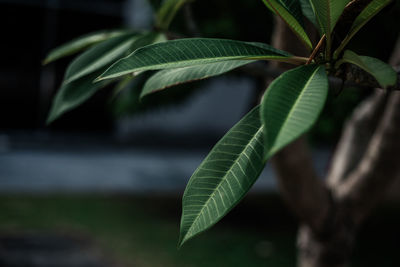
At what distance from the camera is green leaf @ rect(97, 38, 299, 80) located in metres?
0.90

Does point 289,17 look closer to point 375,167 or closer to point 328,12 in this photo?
point 328,12

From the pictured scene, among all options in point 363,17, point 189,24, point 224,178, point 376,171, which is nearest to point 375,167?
point 376,171

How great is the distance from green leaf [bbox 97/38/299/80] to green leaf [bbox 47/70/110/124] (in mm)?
433

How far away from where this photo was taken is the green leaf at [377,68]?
78 centimetres

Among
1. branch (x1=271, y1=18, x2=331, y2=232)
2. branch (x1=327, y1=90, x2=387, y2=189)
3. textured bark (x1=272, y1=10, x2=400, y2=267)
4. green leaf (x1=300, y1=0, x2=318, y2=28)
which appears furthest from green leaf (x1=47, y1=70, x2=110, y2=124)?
branch (x1=327, y1=90, x2=387, y2=189)

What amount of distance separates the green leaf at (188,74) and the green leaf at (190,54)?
0.05ft

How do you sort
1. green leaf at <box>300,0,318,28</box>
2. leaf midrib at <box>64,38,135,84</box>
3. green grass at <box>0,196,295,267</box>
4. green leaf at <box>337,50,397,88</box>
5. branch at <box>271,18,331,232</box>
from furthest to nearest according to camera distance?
green grass at <box>0,196,295,267</box> → branch at <box>271,18,331,232</box> → leaf midrib at <box>64,38,135,84</box> → green leaf at <box>300,0,318,28</box> → green leaf at <box>337,50,397,88</box>

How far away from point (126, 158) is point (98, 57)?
7908mm

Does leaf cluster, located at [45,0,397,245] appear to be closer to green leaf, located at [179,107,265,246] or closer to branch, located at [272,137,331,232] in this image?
green leaf, located at [179,107,265,246]

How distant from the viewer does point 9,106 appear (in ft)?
34.0

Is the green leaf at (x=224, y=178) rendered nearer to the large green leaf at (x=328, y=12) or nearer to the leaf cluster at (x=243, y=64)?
the leaf cluster at (x=243, y=64)

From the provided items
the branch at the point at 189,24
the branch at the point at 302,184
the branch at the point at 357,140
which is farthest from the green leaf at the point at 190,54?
the branch at the point at 357,140

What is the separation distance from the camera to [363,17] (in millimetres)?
937

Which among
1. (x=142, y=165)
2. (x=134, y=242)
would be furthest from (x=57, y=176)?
(x=134, y=242)
